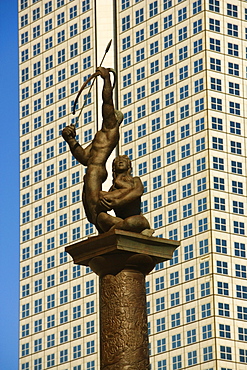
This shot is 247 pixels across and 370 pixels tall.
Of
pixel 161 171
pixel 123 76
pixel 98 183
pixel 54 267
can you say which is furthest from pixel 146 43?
pixel 98 183

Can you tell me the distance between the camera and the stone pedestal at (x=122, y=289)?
3303cm

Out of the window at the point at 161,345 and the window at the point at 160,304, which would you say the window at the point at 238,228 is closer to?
the window at the point at 160,304

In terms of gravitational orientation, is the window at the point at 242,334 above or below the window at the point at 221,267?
below

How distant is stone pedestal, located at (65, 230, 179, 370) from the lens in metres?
33.0

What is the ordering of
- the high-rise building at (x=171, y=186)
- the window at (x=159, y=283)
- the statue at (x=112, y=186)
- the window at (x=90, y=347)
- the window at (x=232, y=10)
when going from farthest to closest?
the window at (x=90, y=347) < the window at (x=232, y=10) < the window at (x=159, y=283) < the high-rise building at (x=171, y=186) < the statue at (x=112, y=186)

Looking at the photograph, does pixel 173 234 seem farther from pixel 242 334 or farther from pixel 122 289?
pixel 122 289

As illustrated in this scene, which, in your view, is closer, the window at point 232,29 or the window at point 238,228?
the window at point 238,228

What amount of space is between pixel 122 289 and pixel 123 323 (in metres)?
0.93

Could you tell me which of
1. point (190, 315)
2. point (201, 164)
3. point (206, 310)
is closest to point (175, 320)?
point (190, 315)

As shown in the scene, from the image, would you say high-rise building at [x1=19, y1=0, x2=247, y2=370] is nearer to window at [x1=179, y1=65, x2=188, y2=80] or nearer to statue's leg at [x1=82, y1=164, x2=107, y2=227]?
window at [x1=179, y1=65, x2=188, y2=80]

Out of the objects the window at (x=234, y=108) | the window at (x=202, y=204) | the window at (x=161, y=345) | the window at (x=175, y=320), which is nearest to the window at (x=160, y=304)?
the window at (x=175, y=320)

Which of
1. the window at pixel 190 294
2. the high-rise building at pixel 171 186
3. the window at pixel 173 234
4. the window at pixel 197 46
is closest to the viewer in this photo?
the high-rise building at pixel 171 186

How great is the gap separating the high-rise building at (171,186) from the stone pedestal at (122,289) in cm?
12448

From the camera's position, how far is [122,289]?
1320 inches
